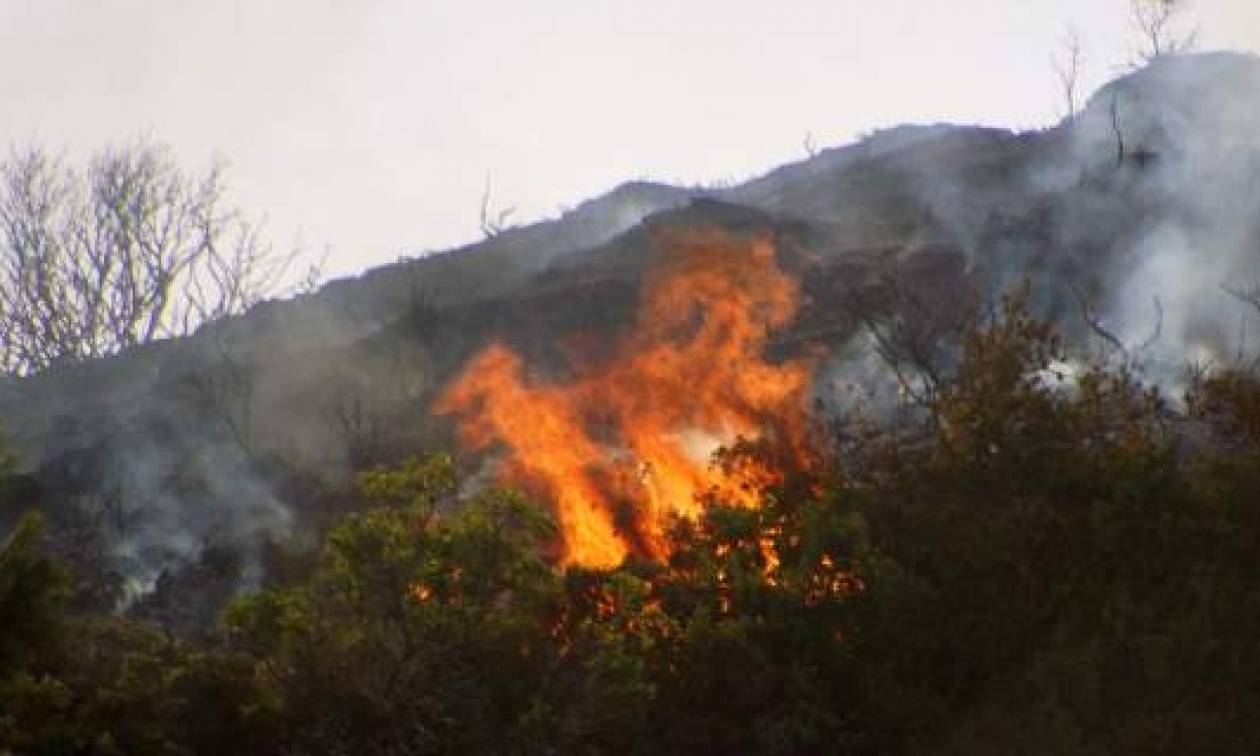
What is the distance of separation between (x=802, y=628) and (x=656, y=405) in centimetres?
1218

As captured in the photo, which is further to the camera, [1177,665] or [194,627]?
[194,627]

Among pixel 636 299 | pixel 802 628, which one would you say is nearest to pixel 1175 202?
pixel 636 299

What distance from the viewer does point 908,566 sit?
15352mm

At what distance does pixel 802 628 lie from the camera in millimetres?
14656

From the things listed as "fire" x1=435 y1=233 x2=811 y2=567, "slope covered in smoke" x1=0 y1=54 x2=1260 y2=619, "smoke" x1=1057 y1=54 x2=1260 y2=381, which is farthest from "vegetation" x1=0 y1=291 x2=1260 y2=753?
"smoke" x1=1057 y1=54 x2=1260 y2=381

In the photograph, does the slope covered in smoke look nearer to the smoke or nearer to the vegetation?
the smoke

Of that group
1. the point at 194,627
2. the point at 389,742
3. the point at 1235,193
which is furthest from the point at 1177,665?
the point at 1235,193

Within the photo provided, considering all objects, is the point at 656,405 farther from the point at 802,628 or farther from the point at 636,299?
the point at 802,628

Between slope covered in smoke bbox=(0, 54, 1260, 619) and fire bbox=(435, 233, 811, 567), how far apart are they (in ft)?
2.05

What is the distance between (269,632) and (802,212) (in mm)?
23987

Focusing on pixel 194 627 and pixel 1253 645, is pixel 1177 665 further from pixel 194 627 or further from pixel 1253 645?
pixel 194 627

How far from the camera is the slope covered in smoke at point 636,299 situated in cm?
2723

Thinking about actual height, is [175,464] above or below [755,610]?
above

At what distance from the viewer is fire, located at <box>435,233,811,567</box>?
2327 cm
